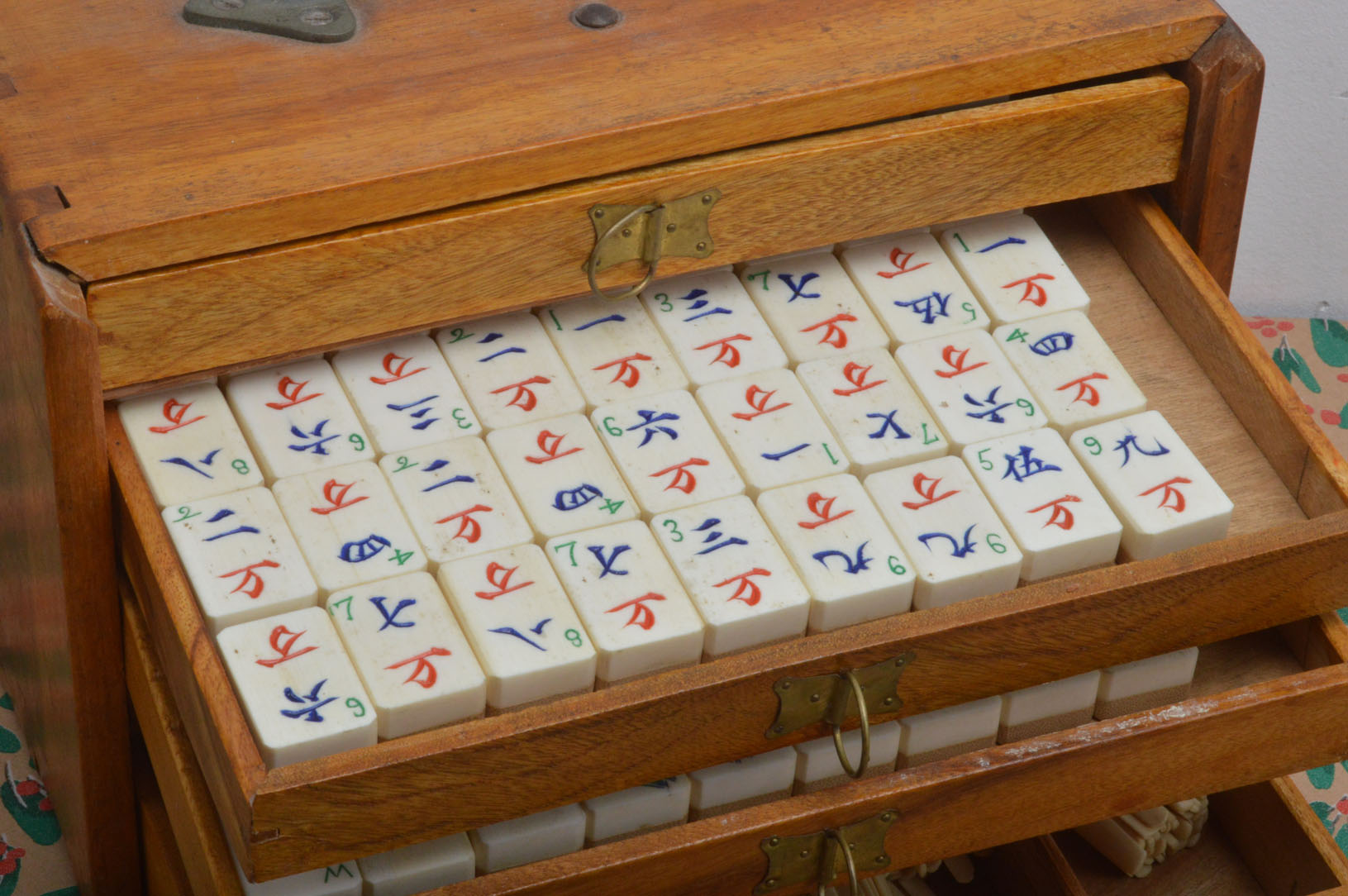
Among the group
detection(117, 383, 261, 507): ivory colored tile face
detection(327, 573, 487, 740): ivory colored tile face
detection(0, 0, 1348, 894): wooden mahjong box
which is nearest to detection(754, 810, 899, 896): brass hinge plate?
detection(0, 0, 1348, 894): wooden mahjong box

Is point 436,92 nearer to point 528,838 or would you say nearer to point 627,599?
point 627,599

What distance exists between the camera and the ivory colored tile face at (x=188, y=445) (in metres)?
1.35

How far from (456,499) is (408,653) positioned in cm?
14

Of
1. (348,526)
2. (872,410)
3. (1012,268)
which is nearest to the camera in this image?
(348,526)

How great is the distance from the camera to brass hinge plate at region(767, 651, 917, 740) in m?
1.31

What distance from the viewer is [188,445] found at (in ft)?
4.52

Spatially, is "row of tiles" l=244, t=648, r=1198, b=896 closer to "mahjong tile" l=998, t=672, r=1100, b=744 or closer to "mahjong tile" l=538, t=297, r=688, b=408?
"mahjong tile" l=998, t=672, r=1100, b=744

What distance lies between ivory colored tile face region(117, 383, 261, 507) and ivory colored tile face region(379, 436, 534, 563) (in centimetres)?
11

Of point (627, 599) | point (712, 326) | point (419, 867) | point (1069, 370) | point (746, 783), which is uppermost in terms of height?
point (1069, 370)

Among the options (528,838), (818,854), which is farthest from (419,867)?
(818,854)

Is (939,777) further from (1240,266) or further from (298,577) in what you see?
(1240,266)

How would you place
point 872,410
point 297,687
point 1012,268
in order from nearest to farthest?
point 297,687 → point 872,410 → point 1012,268

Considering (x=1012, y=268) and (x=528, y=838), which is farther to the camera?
(x=1012, y=268)

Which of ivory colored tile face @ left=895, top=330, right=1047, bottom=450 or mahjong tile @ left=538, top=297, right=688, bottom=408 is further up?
ivory colored tile face @ left=895, top=330, right=1047, bottom=450
